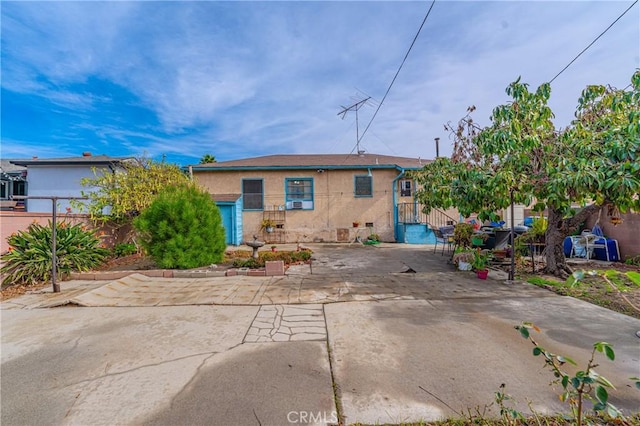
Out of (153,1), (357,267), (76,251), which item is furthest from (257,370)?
(153,1)

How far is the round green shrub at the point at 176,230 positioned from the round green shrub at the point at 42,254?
1.28m

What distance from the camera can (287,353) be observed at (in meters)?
2.92

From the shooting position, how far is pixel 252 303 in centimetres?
461

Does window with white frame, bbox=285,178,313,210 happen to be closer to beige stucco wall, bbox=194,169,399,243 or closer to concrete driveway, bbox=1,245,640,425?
beige stucco wall, bbox=194,169,399,243

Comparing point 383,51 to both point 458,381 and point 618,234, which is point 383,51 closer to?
point 458,381

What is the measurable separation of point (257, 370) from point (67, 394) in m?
1.60

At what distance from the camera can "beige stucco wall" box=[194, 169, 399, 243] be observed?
13203 millimetres

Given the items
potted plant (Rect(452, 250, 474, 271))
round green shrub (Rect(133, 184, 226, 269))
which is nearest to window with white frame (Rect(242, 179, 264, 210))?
round green shrub (Rect(133, 184, 226, 269))

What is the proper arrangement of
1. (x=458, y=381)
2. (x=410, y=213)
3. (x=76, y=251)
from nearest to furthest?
1. (x=458, y=381)
2. (x=76, y=251)
3. (x=410, y=213)

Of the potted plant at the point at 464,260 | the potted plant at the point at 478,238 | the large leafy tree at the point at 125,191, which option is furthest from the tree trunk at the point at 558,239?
the large leafy tree at the point at 125,191

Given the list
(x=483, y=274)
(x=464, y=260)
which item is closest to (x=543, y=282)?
(x=483, y=274)

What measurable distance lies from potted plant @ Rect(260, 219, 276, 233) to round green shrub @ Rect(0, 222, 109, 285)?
6.84 m

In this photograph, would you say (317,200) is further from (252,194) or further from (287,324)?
(287,324)
